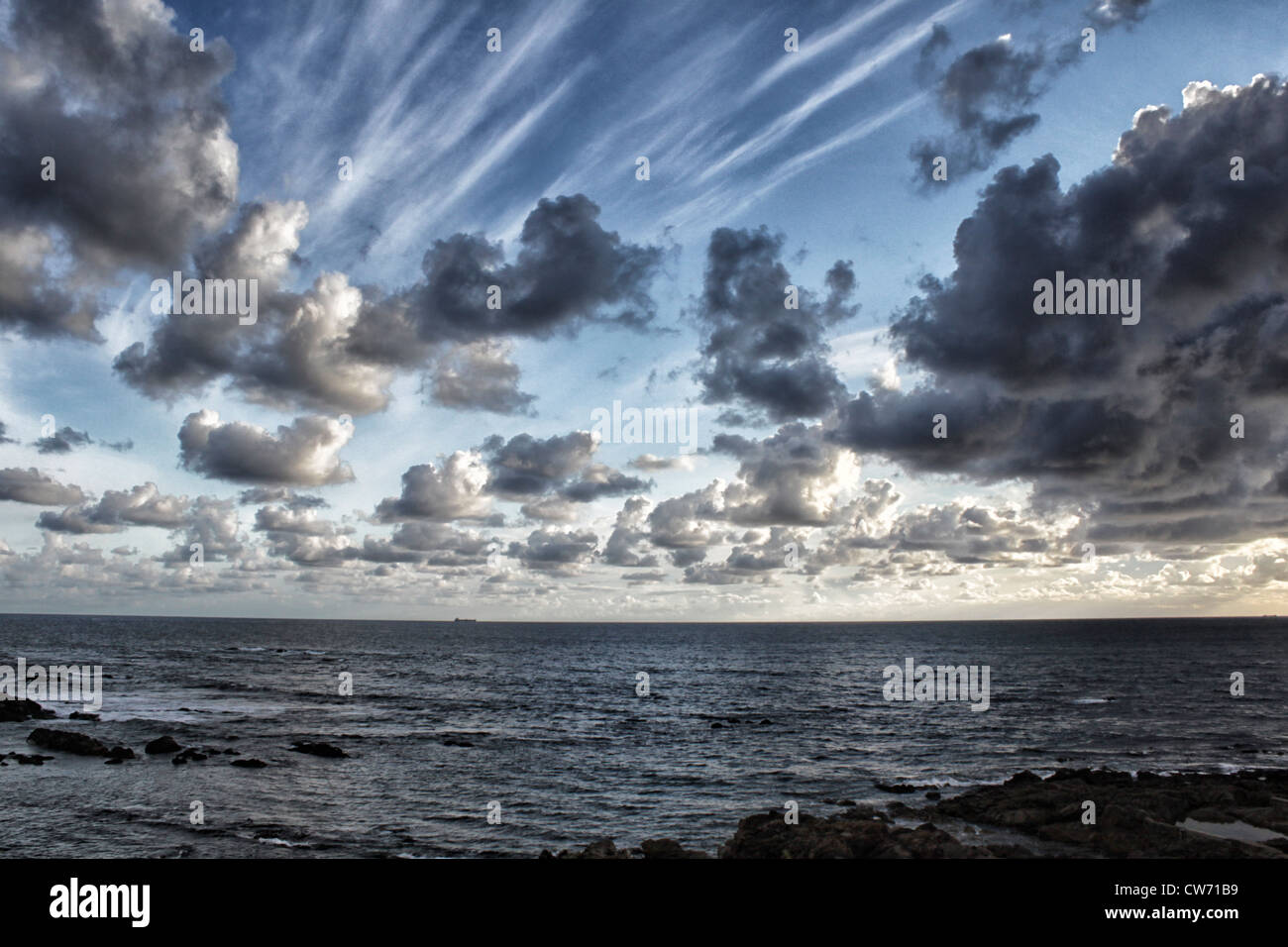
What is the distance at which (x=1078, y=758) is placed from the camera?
47531mm

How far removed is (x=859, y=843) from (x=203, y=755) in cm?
4049

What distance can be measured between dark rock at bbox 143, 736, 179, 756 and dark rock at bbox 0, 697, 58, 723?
1931 cm

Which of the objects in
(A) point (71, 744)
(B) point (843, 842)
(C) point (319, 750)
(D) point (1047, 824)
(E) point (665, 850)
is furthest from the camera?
(C) point (319, 750)

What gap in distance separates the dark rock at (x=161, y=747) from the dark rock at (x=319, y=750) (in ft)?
22.4

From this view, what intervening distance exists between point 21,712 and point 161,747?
75.5 feet

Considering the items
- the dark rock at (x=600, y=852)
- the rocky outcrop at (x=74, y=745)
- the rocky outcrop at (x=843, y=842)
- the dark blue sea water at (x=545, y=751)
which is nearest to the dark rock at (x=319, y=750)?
the dark blue sea water at (x=545, y=751)

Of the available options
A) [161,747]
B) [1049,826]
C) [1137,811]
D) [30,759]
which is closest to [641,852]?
[1049,826]

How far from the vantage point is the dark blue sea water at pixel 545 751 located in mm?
32375

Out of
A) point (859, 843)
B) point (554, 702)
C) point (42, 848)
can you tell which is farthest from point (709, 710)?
point (42, 848)

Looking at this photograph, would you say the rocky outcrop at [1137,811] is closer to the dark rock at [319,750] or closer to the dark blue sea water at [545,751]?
the dark blue sea water at [545,751]

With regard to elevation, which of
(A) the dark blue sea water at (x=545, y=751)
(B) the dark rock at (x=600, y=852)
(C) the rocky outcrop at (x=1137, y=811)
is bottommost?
(A) the dark blue sea water at (x=545, y=751)

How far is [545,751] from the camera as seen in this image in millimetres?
51812

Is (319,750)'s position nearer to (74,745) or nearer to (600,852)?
(74,745)
